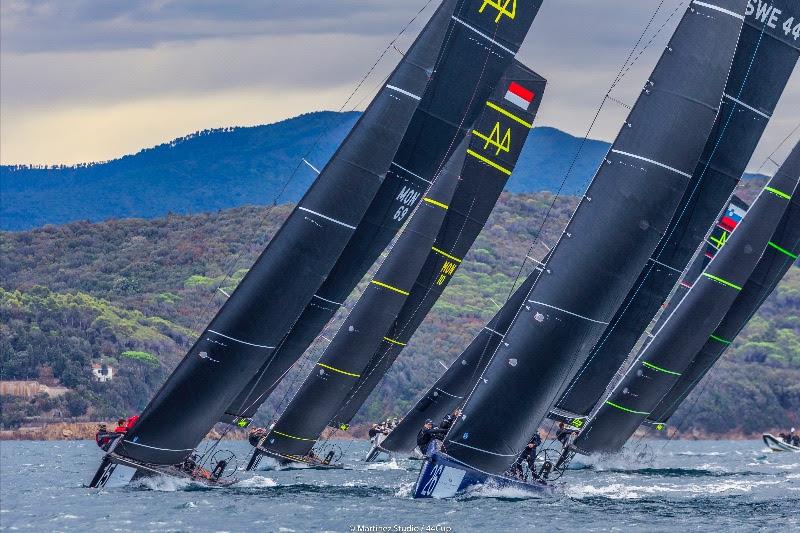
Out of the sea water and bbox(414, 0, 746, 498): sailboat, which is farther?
bbox(414, 0, 746, 498): sailboat

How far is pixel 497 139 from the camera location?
40438 mm

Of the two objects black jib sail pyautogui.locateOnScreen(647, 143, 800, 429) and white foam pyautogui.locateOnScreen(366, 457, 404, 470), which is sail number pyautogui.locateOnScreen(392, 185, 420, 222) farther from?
white foam pyautogui.locateOnScreen(366, 457, 404, 470)

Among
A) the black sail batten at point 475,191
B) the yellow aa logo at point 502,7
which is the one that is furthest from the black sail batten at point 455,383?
the yellow aa logo at point 502,7

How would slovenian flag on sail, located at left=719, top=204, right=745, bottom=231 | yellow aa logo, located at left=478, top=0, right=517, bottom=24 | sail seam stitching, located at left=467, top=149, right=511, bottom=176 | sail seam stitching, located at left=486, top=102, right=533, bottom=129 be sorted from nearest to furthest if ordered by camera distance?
yellow aa logo, located at left=478, top=0, right=517, bottom=24 < sail seam stitching, located at left=486, top=102, right=533, bottom=129 < sail seam stitching, located at left=467, top=149, right=511, bottom=176 < slovenian flag on sail, located at left=719, top=204, right=745, bottom=231

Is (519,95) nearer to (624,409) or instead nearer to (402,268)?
(402,268)

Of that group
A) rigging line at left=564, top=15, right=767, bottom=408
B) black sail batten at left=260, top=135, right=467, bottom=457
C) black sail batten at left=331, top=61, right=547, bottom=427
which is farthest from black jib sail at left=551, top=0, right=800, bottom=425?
black sail batten at left=260, top=135, right=467, bottom=457

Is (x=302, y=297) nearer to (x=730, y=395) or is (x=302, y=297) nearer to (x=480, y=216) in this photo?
(x=480, y=216)

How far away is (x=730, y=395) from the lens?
120250 mm

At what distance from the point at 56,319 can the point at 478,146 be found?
2773 inches

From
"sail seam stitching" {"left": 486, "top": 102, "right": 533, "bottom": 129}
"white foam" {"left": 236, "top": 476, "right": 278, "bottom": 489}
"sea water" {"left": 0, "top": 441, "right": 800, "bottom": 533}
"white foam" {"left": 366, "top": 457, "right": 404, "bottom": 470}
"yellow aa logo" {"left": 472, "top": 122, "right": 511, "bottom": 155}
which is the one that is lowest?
"white foam" {"left": 366, "top": 457, "right": 404, "bottom": 470}

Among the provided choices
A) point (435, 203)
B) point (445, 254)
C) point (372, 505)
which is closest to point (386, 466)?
point (445, 254)

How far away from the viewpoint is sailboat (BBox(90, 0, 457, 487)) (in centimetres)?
3244

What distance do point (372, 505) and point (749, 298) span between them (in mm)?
16562

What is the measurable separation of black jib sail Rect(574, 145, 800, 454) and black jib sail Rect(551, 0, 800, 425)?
152 centimetres
